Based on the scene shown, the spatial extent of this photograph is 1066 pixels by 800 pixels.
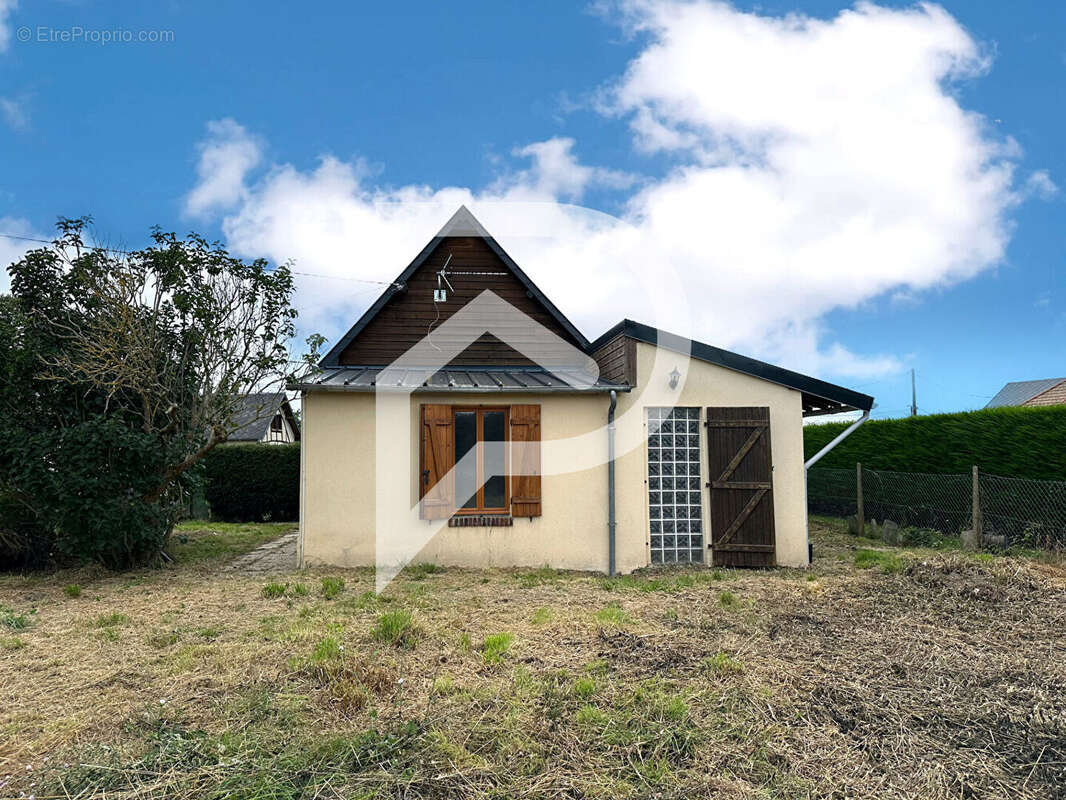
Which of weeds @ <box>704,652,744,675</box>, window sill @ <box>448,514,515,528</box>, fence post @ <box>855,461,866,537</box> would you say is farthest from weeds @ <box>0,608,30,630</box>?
fence post @ <box>855,461,866,537</box>

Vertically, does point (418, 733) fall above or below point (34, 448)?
below

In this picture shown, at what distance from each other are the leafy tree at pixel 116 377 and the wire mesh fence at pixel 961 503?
10.0 meters

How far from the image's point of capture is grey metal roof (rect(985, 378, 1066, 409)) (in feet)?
120

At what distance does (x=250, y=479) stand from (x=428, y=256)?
23.7 feet

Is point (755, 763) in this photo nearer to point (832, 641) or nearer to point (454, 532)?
point (832, 641)

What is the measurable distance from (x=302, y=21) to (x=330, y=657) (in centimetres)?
742

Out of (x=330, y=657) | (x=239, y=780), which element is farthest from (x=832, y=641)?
(x=239, y=780)

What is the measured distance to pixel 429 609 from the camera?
5820 millimetres

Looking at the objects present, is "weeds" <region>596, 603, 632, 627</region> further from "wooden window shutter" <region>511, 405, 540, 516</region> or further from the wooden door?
the wooden door

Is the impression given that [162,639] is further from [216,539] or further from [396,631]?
[216,539]

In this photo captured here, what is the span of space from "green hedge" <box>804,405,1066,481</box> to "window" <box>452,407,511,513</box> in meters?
8.03

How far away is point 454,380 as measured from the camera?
28.4ft

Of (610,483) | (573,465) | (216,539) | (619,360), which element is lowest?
(216,539)

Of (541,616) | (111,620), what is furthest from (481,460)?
(111,620)
